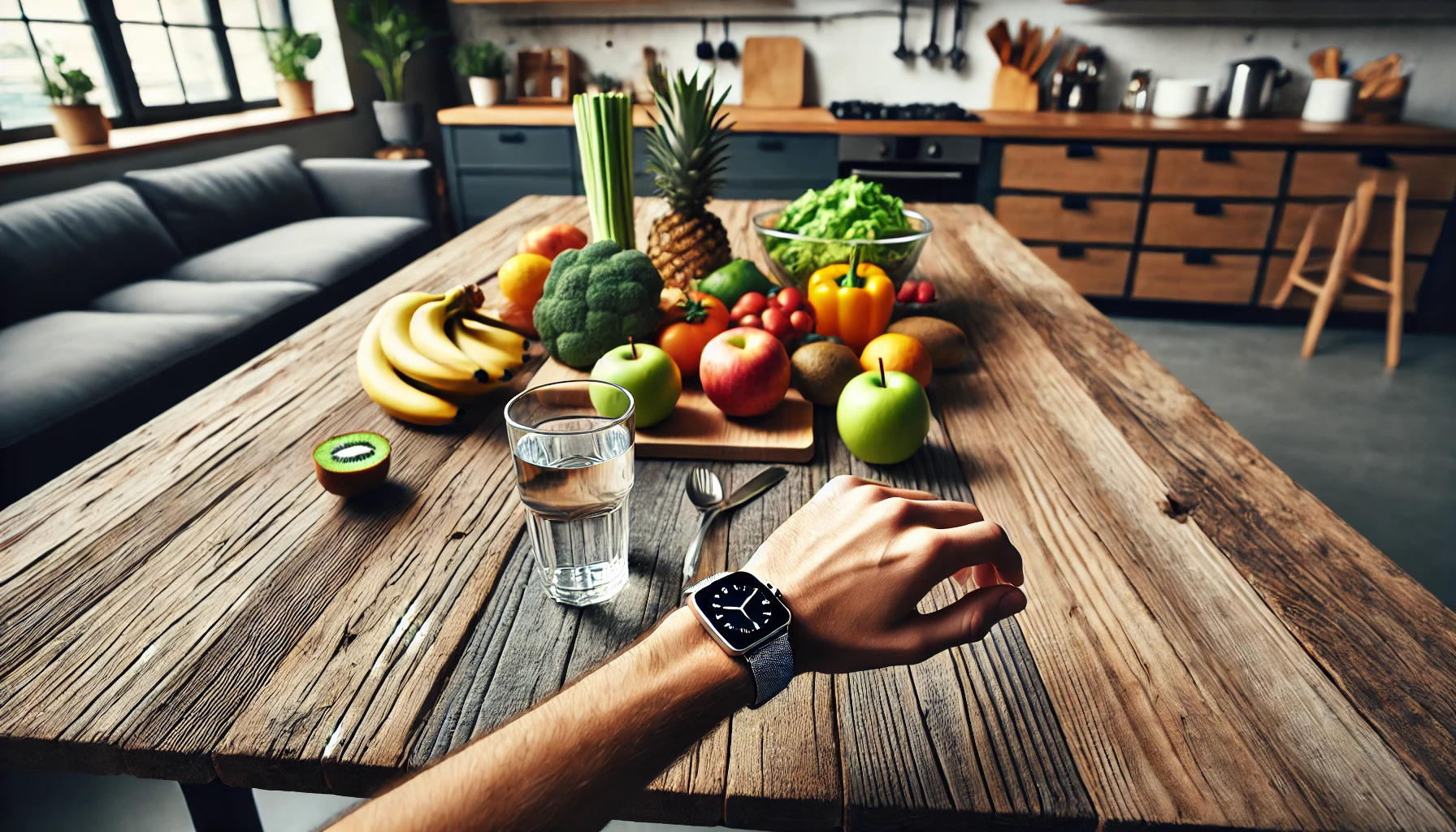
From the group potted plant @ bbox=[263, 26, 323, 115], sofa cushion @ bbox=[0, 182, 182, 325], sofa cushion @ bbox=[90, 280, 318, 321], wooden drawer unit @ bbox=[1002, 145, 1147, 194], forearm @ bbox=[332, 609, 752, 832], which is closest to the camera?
forearm @ bbox=[332, 609, 752, 832]

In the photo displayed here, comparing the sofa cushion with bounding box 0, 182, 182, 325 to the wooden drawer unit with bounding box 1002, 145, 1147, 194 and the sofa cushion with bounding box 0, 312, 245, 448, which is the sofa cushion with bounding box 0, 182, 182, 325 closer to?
the sofa cushion with bounding box 0, 312, 245, 448

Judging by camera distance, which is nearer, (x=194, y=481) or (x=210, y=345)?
(x=194, y=481)

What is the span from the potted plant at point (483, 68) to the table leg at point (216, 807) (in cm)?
404

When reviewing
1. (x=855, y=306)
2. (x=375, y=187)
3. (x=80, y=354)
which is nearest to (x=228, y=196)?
(x=375, y=187)

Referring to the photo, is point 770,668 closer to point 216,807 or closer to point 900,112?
point 216,807

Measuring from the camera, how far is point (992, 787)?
0.53 meters

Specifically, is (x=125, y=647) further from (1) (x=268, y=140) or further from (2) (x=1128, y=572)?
(1) (x=268, y=140)

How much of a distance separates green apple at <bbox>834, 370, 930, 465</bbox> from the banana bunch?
0.51 metres

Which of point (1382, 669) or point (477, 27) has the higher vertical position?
point (477, 27)

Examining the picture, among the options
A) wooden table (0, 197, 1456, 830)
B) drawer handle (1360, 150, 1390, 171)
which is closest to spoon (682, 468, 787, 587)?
wooden table (0, 197, 1456, 830)

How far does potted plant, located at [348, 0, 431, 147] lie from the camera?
12.8 feet

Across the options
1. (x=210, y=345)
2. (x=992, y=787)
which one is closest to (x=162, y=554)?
(x=992, y=787)

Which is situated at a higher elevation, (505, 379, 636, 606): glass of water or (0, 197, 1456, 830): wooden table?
(505, 379, 636, 606): glass of water

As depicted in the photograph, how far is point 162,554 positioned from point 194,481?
162 mm
